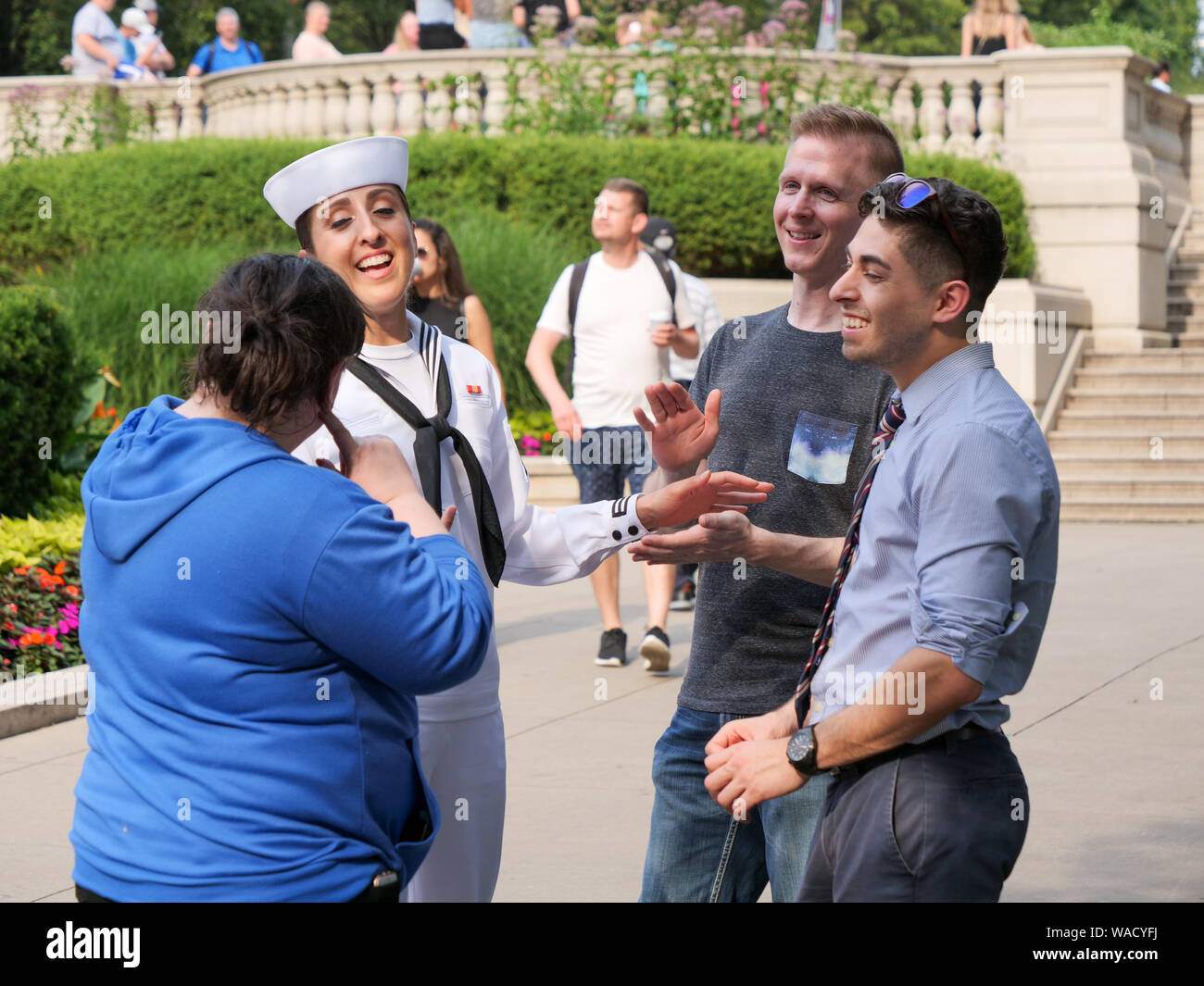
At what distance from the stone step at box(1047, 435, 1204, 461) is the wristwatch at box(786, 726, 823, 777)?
40.2 ft

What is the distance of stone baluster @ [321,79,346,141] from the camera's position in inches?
708

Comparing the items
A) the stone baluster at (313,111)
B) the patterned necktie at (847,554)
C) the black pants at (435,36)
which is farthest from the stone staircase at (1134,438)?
the patterned necktie at (847,554)

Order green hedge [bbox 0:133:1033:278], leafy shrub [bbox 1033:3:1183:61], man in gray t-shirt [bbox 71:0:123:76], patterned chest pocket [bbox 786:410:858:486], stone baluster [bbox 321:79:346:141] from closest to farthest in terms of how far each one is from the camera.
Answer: patterned chest pocket [bbox 786:410:858:486] < green hedge [bbox 0:133:1033:278] < stone baluster [bbox 321:79:346:141] < man in gray t-shirt [bbox 71:0:123:76] < leafy shrub [bbox 1033:3:1183:61]

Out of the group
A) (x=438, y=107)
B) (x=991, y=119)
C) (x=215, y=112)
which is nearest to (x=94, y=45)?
(x=215, y=112)

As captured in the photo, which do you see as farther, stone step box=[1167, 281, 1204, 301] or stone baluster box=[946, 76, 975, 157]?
stone step box=[1167, 281, 1204, 301]

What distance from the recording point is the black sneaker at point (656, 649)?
755 cm

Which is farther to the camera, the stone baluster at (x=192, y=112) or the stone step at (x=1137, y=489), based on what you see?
the stone baluster at (x=192, y=112)

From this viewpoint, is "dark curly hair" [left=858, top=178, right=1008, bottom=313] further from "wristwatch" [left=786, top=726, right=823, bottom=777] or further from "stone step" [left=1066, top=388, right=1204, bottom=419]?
"stone step" [left=1066, top=388, right=1204, bottom=419]

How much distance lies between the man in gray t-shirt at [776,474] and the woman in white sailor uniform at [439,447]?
175mm

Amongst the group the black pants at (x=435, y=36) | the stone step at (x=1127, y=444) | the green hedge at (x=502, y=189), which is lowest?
the stone step at (x=1127, y=444)

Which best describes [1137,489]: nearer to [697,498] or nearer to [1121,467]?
[1121,467]

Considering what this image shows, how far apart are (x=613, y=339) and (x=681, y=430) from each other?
202 inches

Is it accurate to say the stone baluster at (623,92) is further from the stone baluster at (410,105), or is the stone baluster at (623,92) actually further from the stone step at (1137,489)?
the stone step at (1137,489)

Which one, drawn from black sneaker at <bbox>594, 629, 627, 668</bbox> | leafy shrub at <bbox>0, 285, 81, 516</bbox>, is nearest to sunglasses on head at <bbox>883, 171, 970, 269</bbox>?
black sneaker at <bbox>594, 629, 627, 668</bbox>
